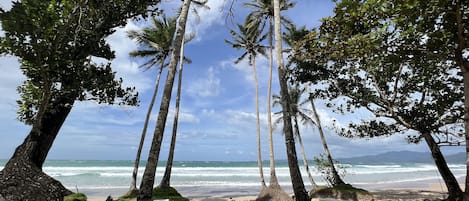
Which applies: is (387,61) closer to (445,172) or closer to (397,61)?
(397,61)

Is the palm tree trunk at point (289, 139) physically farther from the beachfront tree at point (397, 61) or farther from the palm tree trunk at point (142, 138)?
the palm tree trunk at point (142, 138)

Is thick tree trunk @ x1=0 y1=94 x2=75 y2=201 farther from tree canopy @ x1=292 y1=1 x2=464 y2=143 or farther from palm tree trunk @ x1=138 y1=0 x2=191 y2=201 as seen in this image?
tree canopy @ x1=292 y1=1 x2=464 y2=143

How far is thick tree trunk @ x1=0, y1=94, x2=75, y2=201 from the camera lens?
6.14m

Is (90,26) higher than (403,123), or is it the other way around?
(90,26)

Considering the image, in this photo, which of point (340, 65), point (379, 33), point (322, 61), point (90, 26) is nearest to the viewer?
point (379, 33)

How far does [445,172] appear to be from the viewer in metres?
10.6

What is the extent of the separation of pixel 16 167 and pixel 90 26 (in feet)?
13.1

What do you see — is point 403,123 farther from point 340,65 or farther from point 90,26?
point 90,26

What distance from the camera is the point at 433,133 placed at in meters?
10.5

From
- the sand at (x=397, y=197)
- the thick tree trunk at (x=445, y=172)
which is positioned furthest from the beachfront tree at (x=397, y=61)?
the sand at (x=397, y=197)

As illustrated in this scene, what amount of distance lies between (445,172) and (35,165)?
39.8 ft

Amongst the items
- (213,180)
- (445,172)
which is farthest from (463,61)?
(213,180)

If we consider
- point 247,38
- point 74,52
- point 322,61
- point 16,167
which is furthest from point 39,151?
point 247,38

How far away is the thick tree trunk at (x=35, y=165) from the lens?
6.14m
